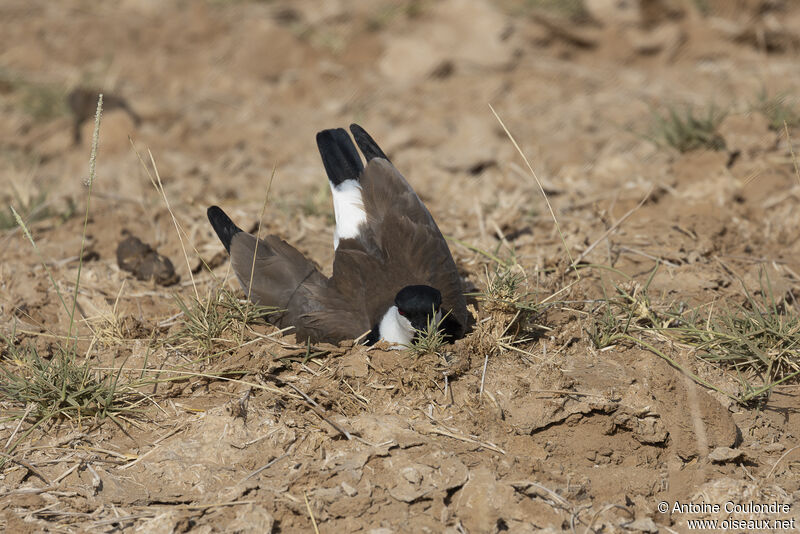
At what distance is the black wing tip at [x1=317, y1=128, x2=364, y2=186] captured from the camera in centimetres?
507

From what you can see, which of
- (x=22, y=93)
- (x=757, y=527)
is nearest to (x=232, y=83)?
(x=22, y=93)

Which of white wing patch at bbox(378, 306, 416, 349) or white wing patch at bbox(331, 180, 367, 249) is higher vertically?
white wing patch at bbox(331, 180, 367, 249)

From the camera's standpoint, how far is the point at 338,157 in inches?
200

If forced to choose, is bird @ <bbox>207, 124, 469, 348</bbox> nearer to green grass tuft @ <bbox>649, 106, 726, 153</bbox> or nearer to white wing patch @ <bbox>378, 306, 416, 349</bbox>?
white wing patch @ <bbox>378, 306, 416, 349</bbox>

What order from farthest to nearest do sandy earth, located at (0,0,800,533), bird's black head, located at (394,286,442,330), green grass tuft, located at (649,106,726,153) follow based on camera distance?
green grass tuft, located at (649,106,726,153) < bird's black head, located at (394,286,442,330) < sandy earth, located at (0,0,800,533)

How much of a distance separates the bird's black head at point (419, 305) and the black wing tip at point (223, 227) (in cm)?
126

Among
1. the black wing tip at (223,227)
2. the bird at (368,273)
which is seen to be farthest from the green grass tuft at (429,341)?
the black wing tip at (223,227)

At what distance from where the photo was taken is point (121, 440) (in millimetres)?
3623

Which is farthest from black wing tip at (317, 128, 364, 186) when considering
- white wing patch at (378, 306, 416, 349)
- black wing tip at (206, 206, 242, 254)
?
white wing patch at (378, 306, 416, 349)

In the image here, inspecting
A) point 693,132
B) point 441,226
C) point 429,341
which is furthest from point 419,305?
point 693,132

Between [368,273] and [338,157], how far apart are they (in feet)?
3.12

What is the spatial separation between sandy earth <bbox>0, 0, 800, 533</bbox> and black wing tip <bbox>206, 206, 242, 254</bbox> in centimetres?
28

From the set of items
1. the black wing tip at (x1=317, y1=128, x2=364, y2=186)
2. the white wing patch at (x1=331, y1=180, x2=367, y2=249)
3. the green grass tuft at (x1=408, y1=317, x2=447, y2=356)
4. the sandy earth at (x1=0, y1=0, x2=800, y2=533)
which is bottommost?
the sandy earth at (x1=0, y1=0, x2=800, y2=533)

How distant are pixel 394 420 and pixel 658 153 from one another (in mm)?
3569
